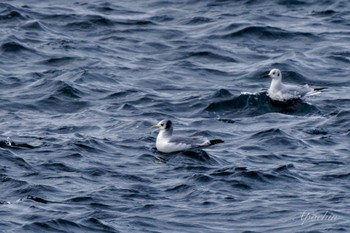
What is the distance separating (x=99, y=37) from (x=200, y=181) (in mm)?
12810

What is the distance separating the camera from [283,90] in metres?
25.9

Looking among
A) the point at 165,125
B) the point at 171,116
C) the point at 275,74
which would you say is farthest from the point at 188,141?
the point at 275,74

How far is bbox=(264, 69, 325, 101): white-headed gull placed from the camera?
25.8m

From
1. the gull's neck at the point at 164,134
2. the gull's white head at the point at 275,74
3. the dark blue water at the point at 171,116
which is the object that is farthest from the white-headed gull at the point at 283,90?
the gull's neck at the point at 164,134

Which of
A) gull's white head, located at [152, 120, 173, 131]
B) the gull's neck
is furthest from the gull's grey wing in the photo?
gull's white head, located at [152, 120, 173, 131]

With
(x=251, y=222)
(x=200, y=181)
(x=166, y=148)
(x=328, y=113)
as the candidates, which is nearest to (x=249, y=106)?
(x=328, y=113)

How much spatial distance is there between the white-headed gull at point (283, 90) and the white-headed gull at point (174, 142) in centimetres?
415

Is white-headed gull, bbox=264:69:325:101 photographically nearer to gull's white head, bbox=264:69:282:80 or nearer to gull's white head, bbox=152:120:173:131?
A: gull's white head, bbox=264:69:282:80

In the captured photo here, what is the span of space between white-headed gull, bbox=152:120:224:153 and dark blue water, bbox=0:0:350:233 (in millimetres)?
140

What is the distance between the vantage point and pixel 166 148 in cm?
2200

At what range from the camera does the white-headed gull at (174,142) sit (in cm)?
2175

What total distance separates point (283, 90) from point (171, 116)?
278cm

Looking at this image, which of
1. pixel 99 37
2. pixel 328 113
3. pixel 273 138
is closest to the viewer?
pixel 273 138

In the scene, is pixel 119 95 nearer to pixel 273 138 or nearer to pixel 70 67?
pixel 70 67
